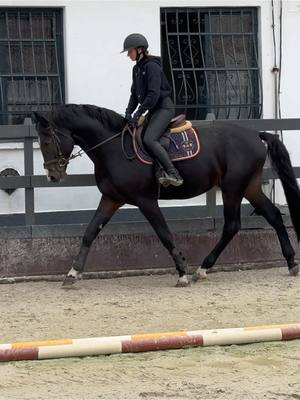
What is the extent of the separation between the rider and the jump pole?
225cm

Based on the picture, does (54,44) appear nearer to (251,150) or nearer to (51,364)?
(251,150)

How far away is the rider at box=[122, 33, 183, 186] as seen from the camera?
26.9 feet

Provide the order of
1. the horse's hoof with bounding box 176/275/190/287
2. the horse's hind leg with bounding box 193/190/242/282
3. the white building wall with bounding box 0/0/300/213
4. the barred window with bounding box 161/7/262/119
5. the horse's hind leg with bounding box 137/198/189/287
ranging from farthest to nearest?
the barred window with bounding box 161/7/262/119, the white building wall with bounding box 0/0/300/213, the horse's hind leg with bounding box 193/190/242/282, the horse's hoof with bounding box 176/275/190/287, the horse's hind leg with bounding box 137/198/189/287

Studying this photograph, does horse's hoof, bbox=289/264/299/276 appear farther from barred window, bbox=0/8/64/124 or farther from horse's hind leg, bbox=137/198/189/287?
barred window, bbox=0/8/64/124

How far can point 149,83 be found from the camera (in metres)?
8.25

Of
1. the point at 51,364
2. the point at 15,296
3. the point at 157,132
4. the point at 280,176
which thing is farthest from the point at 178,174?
the point at 51,364

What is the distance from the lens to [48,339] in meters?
6.54

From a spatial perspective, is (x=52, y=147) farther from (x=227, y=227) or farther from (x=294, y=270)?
(x=294, y=270)

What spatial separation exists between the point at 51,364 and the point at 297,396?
1799mm

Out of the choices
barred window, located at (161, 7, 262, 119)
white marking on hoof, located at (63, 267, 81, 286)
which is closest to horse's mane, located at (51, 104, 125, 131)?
white marking on hoof, located at (63, 267, 81, 286)

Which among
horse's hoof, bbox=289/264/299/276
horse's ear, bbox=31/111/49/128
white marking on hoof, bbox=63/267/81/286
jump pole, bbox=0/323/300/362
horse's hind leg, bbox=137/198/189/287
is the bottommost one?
horse's hoof, bbox=289/264/299/276

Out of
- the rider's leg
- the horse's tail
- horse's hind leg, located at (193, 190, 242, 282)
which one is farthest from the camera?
the horse's tail

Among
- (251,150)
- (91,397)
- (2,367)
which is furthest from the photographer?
(251,150)

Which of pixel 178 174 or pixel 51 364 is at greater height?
pixel 178 174
